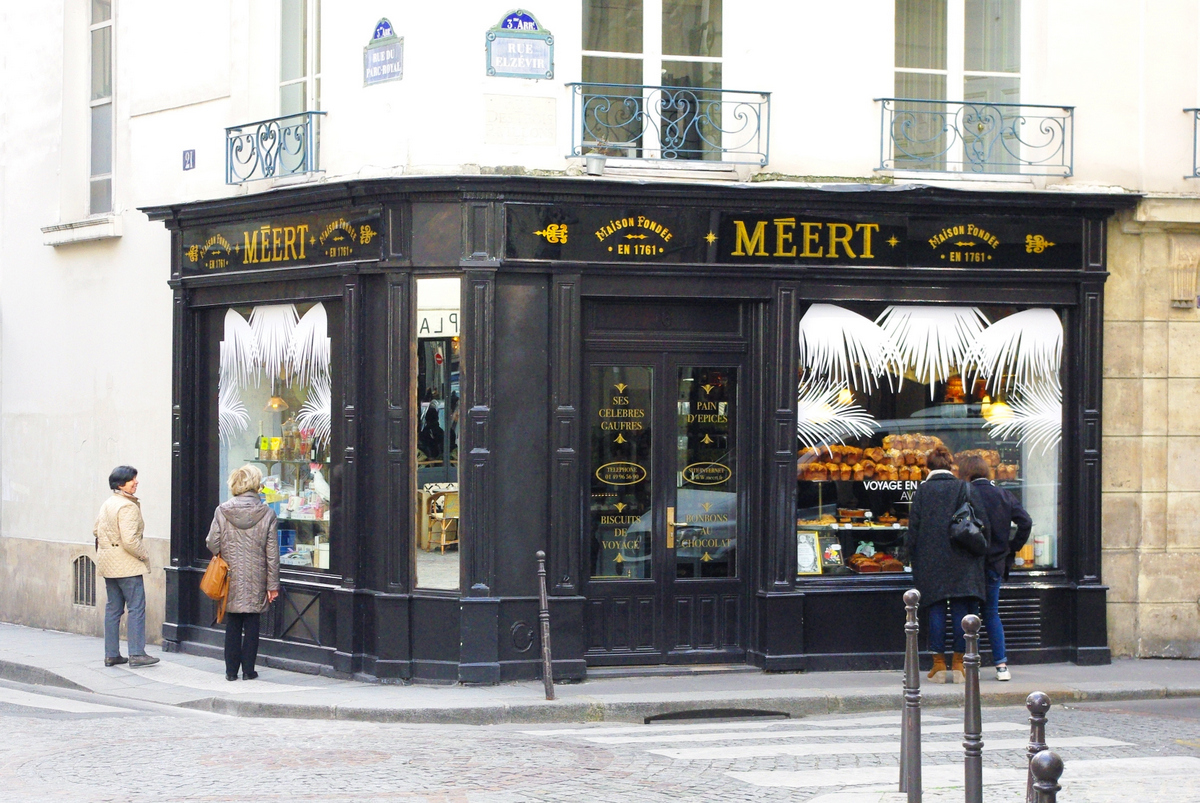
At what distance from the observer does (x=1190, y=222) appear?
41.3ft

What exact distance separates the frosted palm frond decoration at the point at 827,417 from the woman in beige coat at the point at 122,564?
5.63 m

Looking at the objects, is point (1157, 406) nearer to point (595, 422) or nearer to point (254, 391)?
point (595, 422)

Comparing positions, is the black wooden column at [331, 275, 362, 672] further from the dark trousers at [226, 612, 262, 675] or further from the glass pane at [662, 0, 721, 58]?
the glass pane at [662, 0, 721, 58]

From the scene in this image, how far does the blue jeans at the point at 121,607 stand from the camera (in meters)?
12.4

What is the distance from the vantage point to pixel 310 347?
1240 cm

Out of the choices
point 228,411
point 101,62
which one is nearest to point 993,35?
point 228,411

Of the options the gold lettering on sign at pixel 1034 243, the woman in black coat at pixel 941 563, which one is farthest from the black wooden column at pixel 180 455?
the gold lettering on sign at pixel 1034 243

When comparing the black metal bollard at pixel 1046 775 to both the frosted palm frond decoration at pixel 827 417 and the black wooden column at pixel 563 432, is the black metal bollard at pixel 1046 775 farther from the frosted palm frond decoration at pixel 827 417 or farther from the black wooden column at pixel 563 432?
the frosted palm frond decoration at pixel 827 417

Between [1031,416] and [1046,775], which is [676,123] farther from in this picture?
[1046,775]

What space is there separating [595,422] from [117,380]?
5.29 meters

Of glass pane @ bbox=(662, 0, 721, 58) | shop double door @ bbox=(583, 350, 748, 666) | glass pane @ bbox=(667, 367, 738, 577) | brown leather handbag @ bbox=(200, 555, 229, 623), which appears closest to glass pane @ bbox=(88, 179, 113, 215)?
brown leather handbag @ bbox=(200, 555, 229, 623)

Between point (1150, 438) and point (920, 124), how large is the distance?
11.0 ft

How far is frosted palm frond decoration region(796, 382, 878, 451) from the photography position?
12141mm

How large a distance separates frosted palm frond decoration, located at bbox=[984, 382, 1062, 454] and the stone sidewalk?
77.3 inches
